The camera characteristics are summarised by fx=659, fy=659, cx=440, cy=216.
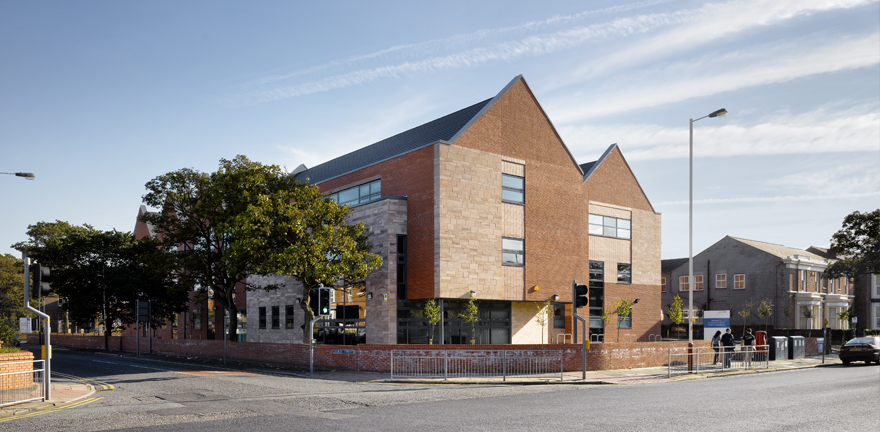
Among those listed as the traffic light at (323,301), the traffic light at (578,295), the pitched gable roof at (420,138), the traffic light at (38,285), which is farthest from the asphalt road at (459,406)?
the pitched gable roof at (420,138)

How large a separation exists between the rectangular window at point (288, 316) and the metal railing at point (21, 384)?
66.9ft

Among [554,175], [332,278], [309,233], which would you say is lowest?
[332,278]

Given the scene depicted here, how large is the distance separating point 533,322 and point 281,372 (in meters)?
14.1

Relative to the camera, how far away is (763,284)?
2228 inches

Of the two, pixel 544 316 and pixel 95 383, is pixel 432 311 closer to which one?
pixel 544 316

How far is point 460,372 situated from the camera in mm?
22578

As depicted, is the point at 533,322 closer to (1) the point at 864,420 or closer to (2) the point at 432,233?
(2) the point at 432,233

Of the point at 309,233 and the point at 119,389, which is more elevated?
the point at 309,233

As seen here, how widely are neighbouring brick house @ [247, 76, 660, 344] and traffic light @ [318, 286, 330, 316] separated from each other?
23.1 feet

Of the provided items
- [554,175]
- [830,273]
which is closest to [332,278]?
[554,175]

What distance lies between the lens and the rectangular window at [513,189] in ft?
103

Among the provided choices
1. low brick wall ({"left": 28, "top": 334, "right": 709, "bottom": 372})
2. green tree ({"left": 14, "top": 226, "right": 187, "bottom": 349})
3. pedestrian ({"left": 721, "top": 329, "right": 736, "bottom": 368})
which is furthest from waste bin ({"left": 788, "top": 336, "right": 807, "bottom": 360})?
green tree ({"left": 14, "top": 226, "right": 187, "bottom": 349})

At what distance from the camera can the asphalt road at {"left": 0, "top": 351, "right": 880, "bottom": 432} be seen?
11305mm

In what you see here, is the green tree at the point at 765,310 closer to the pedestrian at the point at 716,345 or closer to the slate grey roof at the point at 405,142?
the pedestrian at the point at 716,345
